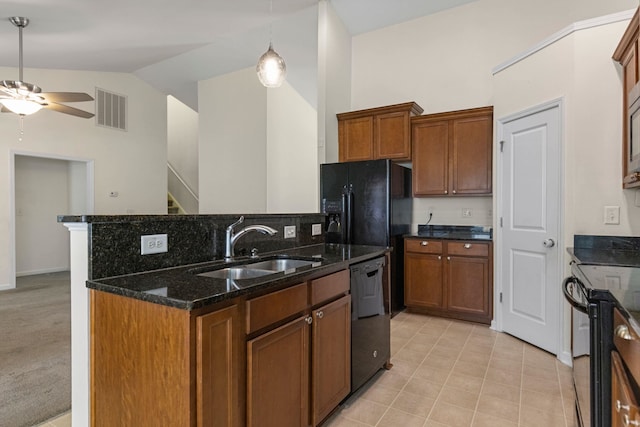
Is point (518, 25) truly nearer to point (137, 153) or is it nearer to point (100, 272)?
point (100, 272)

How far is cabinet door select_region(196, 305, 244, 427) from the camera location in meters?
1.12

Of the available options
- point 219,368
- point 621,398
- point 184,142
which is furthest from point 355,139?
point 184,142

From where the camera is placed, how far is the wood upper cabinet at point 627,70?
2074 mm

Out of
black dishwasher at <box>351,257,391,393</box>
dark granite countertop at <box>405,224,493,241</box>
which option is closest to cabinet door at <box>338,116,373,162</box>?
dark granite countertop at <box>405,224,493,241</box>

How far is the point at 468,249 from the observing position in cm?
349

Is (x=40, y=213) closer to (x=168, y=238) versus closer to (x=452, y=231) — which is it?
(x=168, y=238)

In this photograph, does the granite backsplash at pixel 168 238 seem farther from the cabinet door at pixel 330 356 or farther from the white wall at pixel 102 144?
the white wall at pixel 102 144

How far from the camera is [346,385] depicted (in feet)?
6.53

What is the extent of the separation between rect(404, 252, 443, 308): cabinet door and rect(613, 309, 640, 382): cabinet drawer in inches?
99.1

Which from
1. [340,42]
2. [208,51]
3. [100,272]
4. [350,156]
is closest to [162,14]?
[208,51]

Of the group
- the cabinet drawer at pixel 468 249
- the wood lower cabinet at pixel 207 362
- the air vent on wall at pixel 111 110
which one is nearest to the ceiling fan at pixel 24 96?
the air vent on wall at pixel 111 110

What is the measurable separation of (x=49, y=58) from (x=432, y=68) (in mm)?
5267

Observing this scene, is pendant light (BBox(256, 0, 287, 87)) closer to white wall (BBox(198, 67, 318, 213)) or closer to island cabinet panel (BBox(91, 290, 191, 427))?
island cabinet panel (BBox(91, 290, 191, 427))

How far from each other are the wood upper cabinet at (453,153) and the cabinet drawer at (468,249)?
585 mm
